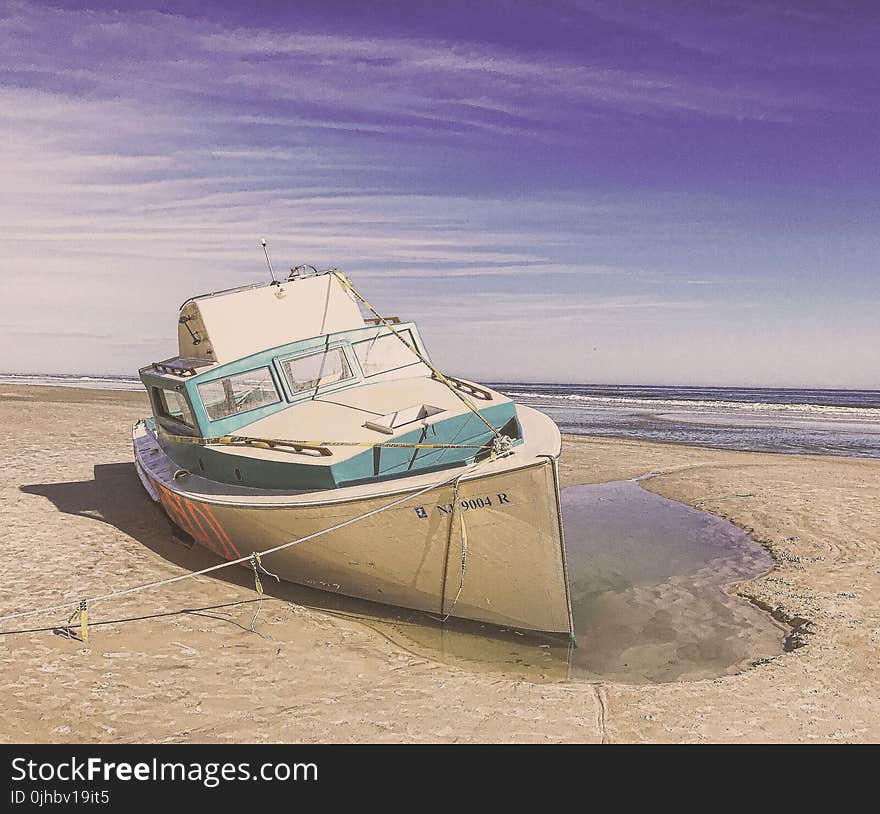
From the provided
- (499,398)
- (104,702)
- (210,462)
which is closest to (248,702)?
(104,702)

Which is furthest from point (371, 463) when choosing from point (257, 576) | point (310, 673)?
point (310, 673)

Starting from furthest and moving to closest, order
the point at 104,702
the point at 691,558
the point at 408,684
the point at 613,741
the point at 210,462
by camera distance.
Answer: the point at 691,558 < the point at 210,462 < the point at 408,684 < the point at 104,702 < the point at 613,741

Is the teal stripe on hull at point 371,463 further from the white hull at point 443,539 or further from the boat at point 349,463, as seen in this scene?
the white hull at point 443,539

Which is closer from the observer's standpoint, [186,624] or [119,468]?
[186,624]

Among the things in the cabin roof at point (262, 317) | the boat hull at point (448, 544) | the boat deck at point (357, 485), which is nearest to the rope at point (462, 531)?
the boat hull at point (448, 544)

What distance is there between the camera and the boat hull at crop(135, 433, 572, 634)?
735cm

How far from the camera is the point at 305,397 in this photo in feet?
32.6

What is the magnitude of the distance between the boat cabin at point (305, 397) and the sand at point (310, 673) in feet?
5.89

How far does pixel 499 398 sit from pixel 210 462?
4.38 metres

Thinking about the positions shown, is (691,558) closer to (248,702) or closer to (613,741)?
(613,741)

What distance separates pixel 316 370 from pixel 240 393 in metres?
1.23

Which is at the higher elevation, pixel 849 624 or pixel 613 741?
pixel 613 741
